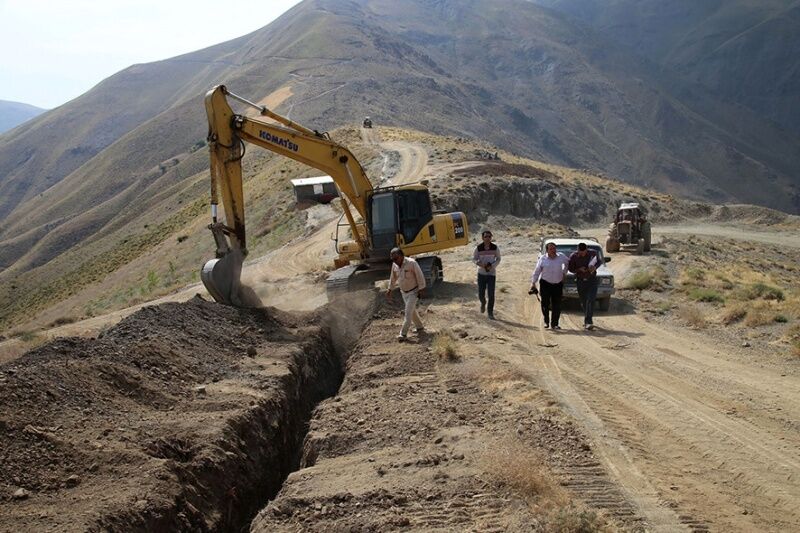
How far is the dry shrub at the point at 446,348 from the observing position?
1269cm

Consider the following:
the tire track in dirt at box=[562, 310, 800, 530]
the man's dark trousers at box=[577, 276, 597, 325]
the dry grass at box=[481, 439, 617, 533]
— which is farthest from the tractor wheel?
the dry grass at box=[481, 439, 617, 533]

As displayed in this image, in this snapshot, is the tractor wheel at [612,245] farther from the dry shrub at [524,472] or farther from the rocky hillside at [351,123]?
the dry shrub at [524,472]

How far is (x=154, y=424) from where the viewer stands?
9.94 meters

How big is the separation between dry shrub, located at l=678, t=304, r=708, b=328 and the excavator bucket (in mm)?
9813

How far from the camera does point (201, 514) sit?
29.3 feet

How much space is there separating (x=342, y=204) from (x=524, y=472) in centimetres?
1301

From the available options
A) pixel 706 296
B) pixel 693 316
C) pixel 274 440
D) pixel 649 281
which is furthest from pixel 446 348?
pixel 649 281

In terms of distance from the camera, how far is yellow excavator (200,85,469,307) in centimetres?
1628

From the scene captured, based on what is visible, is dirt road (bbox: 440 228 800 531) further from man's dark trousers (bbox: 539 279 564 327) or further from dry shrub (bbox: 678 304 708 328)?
dry shrub (bbox: 678 304 708 328)

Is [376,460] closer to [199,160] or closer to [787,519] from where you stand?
[787,519]

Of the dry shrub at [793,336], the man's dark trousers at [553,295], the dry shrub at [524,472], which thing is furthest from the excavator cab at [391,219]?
the dry shrub at [524,472]

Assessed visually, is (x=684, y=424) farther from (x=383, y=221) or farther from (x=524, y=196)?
(x=524, y=196)

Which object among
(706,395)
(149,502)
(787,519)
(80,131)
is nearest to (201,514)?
(149,502)

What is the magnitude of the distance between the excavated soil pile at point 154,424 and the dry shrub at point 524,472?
3.59 metres
